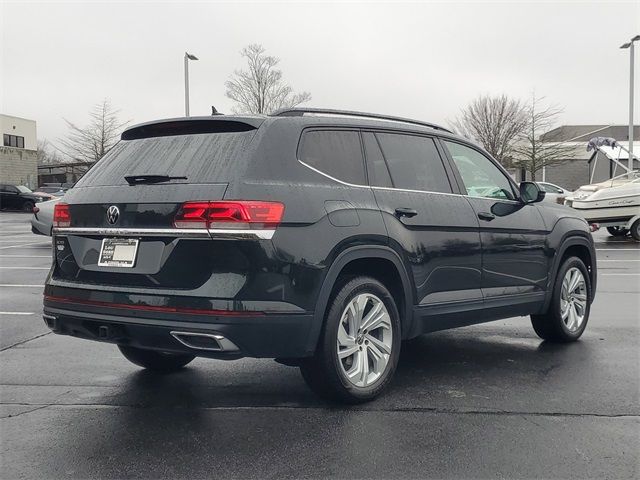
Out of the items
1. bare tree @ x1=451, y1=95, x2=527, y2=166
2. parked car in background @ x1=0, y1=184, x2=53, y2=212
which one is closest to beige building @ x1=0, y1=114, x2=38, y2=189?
parked car in background @ x1=0, y1=184, x2=53, y2=212

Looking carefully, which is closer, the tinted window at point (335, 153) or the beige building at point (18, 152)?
the tinted window at point (335, 153)

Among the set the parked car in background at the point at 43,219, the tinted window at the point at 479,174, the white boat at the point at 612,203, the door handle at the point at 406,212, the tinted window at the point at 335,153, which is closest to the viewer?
the tinted window at the point at 335,153

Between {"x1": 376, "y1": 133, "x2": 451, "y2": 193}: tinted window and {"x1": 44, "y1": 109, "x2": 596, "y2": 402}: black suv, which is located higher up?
{"x1": 376, "y1": 133, "x2": 451, "y2": 193}: tinted window

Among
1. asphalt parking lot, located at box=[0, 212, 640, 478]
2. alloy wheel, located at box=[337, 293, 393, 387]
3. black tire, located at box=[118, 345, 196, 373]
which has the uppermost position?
alloy wheel, located at box=[337, 293, 393, 387]

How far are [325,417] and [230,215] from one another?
136 centimetres

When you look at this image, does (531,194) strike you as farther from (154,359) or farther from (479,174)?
(154,359)

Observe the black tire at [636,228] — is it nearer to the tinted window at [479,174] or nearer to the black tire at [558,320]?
the black tire at [558,320]

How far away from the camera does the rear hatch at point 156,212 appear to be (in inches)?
145

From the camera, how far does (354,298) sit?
4160 millimetres

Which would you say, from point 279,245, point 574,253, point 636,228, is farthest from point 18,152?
point 279,245

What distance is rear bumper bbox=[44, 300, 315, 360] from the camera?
3.59 m

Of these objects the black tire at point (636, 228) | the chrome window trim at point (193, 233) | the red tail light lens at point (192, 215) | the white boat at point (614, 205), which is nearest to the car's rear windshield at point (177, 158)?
the red tail light lens at point (192, 215)

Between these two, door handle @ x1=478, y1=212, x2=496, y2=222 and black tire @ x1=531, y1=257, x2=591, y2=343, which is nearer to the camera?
door handle @ x1=478, y1=212, x2=496, y2=222

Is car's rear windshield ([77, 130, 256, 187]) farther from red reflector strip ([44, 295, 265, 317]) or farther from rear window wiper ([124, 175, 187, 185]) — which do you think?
red reflector strip ([44, 295, 265, 317])
